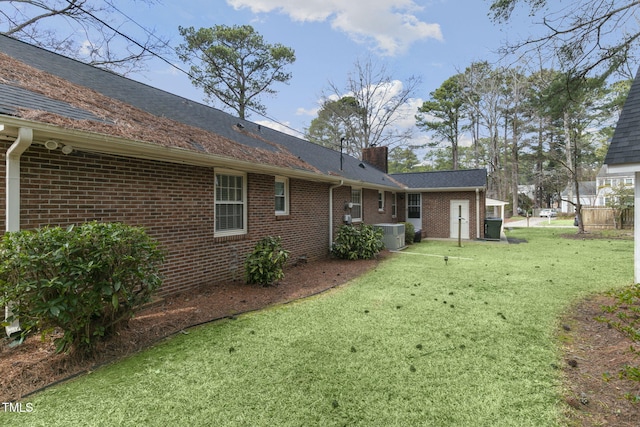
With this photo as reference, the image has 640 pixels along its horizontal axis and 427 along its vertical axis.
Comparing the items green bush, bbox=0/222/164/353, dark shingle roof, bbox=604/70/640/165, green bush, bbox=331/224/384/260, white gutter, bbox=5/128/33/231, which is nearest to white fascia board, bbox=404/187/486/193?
green bush, bbox=331/224/384/260

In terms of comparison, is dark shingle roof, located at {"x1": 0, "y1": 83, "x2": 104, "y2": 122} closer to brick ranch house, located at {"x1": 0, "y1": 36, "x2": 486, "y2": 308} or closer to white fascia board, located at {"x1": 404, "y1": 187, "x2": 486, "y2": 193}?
brick ranch house, located at {"x1": 0, "y1": 36, "x2": 486, "y2": 308}

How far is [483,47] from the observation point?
7.52 m

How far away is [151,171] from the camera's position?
5.08 meters

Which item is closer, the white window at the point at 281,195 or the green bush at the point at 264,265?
the green bush at the point at 264,265

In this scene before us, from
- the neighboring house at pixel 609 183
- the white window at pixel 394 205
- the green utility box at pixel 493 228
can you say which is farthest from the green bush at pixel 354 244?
the neighboring house at pixel 609 183

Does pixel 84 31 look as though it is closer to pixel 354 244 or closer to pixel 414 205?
pixel 354 244

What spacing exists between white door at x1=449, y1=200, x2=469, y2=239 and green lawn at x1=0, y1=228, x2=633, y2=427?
35.3 ft

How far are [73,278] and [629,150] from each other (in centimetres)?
809

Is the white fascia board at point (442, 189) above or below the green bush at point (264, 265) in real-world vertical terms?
above

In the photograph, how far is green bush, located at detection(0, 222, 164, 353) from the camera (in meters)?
2.77

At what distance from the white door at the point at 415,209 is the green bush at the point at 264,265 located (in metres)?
12.3

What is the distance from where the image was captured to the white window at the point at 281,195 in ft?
27.1

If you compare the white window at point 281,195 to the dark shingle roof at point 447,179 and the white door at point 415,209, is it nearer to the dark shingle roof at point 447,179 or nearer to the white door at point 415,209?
the dark shingle roof at point 447,179

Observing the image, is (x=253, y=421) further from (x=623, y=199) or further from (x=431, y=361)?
(x=623, y=199)
